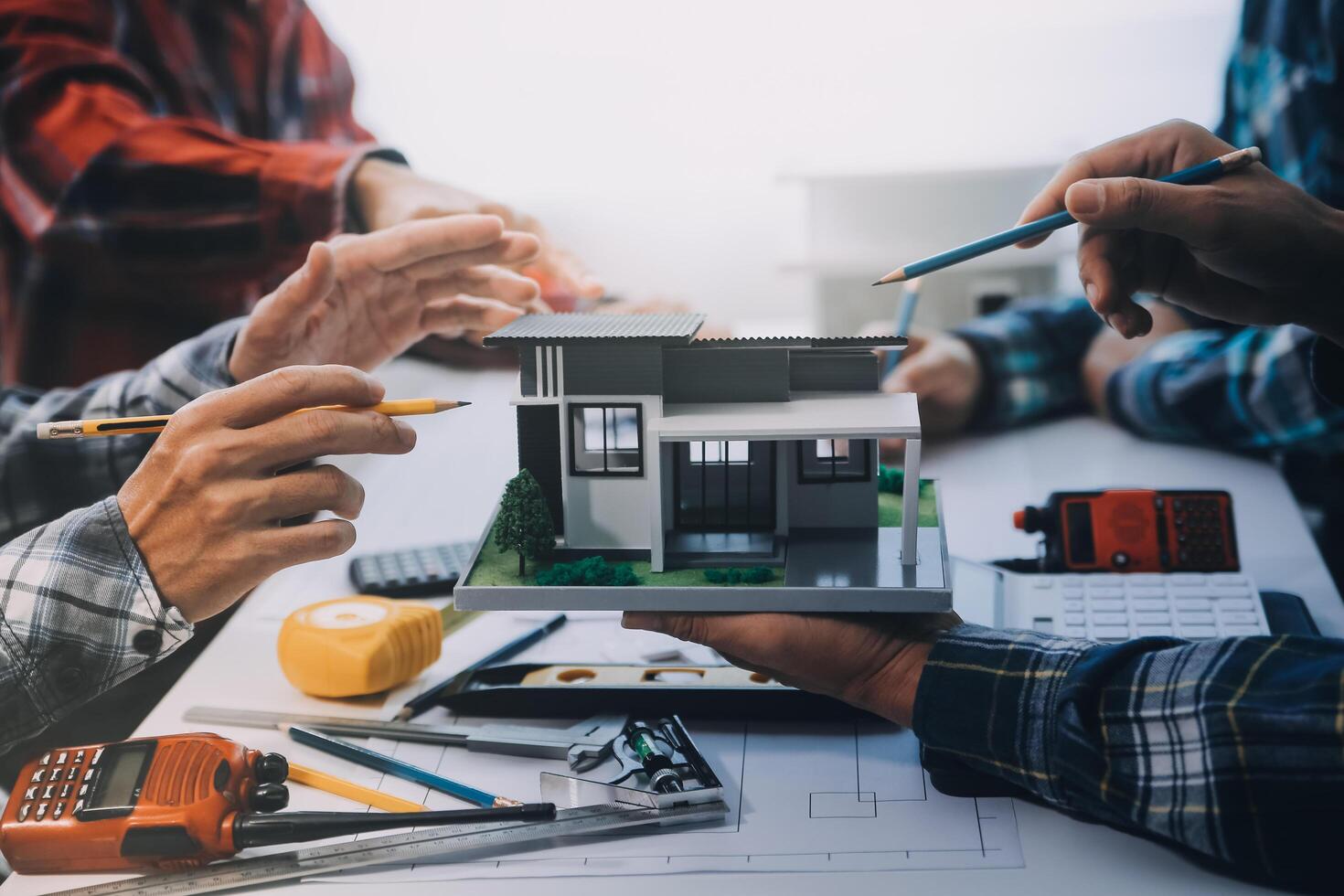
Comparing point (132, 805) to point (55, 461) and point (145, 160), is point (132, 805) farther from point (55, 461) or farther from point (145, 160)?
point (145, 160)

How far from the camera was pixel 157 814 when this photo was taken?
791mm

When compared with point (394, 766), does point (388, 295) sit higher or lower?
higher

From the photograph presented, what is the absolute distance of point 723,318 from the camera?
6.11 feet

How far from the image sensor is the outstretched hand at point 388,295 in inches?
46.2

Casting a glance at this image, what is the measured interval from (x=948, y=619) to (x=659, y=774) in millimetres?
263

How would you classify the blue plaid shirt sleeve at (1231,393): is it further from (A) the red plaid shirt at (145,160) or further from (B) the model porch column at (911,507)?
(A) the red plaid shirt at (145,160)

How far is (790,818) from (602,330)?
1.30ft

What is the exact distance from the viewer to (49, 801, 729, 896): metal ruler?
30.7 inches

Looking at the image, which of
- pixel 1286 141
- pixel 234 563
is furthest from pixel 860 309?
pixel 234 563

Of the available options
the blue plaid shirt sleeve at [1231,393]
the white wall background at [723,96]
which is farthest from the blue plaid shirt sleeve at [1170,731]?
the white wall background at [723,96]

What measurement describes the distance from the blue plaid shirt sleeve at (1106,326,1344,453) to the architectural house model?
744 mm

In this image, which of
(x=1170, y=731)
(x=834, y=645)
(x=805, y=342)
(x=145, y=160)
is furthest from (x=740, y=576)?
(x=145, y=160)

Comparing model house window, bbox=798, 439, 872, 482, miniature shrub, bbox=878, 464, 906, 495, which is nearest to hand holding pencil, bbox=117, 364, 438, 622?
model house window, bbox=798, 439, 872, 482

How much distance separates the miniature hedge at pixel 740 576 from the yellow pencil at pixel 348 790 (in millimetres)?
285
